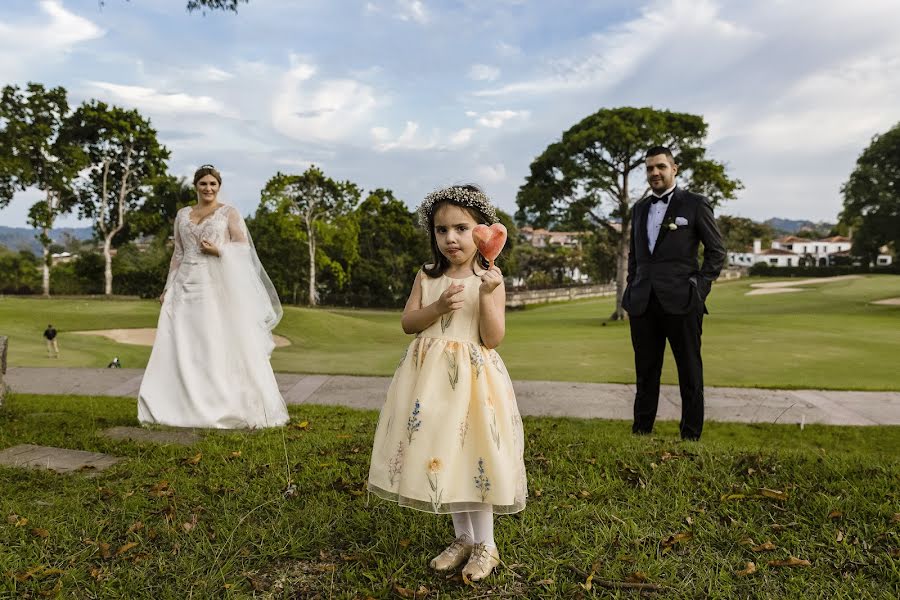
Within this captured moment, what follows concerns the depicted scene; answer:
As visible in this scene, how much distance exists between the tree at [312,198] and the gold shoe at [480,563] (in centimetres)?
3237

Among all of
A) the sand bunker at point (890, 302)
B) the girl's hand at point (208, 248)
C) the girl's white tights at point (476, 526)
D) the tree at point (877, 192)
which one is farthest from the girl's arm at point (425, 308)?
the tree at point (877, 192)

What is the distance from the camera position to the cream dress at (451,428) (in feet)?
7.77

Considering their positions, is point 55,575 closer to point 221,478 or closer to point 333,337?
point 221,478

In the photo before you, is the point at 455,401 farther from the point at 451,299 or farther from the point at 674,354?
the point at 674,354

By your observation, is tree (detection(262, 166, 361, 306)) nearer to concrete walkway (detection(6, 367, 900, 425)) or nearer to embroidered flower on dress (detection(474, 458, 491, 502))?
concrete walkway (detection(6, 367, 900, 425))

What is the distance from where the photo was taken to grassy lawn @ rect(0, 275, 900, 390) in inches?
336

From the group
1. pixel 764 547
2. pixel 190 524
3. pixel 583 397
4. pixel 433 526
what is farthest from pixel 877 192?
pixel 190 524

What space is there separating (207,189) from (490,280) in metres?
3.66

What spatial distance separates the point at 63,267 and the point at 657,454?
33.1m

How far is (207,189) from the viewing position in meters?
5.14

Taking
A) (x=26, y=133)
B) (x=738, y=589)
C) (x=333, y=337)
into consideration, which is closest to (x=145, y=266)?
(x=26, y=133)

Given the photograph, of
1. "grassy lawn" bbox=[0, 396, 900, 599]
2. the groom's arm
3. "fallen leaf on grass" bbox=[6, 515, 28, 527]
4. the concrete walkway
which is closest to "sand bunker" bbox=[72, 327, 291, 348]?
the concrete walkway

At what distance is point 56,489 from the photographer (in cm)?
354

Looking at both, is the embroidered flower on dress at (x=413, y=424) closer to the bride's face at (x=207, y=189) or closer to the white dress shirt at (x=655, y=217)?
the white dress shirt at (x=655, y=217)
